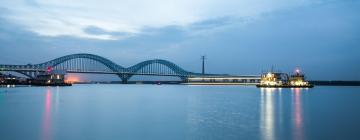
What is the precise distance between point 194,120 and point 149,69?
374 feet

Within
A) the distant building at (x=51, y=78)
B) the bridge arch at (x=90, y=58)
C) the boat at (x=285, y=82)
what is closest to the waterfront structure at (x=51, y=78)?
the distant building at (x=51, y=78)

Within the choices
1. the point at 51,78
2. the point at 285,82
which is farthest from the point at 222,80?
the point at 51,78

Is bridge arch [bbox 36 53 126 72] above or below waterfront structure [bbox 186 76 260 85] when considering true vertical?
above

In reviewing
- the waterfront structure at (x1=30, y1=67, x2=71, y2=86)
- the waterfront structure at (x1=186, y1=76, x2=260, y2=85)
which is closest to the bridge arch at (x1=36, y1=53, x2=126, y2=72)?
the waterfront structure at (x1=30, y1=67, x2=71, y2=86)

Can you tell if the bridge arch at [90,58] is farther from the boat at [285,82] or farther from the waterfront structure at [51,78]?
the boat at [285,82]

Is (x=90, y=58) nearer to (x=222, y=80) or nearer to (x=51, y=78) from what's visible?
(x=51, y=78)

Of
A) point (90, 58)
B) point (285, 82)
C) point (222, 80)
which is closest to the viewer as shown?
point (285, 82)

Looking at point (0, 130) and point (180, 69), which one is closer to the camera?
point (0, 130)

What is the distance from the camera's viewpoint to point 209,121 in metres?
19.9

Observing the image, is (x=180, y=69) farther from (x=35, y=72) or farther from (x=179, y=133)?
(x=179, y=133)

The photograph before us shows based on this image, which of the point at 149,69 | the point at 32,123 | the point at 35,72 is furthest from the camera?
the point at 149,69

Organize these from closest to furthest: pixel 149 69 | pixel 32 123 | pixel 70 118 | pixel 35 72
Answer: pixel 32 123, pixel 70 118, pixel 35 72, pixel 149 69

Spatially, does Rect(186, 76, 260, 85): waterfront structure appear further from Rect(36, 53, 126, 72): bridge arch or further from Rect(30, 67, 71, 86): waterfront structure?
Rect(30, 67, 71, 86): waterfront structure

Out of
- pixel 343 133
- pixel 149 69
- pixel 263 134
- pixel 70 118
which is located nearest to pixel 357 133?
pixel 343 133
